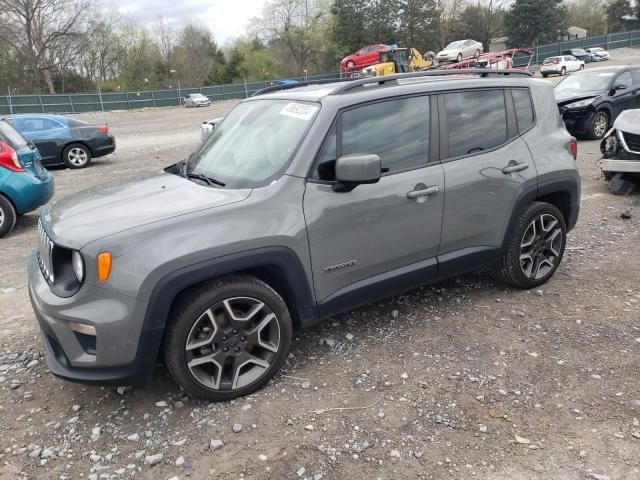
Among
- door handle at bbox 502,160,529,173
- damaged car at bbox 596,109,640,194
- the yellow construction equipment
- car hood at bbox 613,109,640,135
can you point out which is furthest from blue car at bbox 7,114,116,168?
the yellow construction equipment

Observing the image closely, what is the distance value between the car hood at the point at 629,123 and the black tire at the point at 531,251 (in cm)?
366

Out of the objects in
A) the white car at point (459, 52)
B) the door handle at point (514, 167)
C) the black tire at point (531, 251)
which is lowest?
the black tire at point (531, 251)

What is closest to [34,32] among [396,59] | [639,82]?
[396,59]

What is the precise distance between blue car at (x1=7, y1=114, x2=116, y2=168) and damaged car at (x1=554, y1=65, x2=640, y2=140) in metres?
11.1

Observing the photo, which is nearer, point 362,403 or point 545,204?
point 362,403

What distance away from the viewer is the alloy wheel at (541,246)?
4.30m

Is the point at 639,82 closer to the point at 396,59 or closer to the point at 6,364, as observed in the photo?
the point at 6,364

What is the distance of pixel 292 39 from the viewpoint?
69.7 metres

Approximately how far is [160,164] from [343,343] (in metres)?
10.2

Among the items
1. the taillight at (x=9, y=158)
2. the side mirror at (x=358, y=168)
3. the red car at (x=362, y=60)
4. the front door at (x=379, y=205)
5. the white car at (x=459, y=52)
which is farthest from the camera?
the white car at (x=459, y=52)

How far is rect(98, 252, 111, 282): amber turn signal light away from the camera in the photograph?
2672mm

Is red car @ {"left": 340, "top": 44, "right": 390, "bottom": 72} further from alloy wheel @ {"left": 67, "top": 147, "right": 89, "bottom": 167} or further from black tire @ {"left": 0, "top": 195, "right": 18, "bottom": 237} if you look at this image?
black tire @ {"left": 0, "top": 195, "right": 18, "bottom": 237}

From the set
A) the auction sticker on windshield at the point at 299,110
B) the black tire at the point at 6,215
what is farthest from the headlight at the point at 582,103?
the black tire at the point at 6,215

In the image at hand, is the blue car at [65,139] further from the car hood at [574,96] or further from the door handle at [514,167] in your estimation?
the door handle at [514,167]
